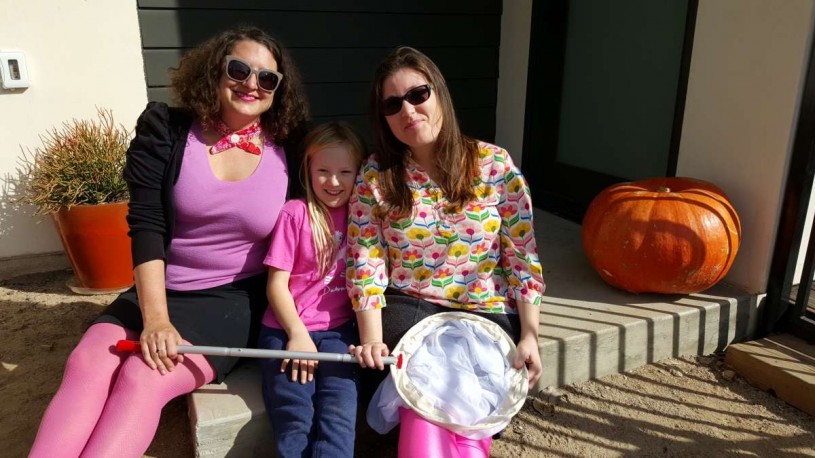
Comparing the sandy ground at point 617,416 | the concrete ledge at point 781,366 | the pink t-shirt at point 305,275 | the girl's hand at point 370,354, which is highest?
the pink t-shirt at point 305,275

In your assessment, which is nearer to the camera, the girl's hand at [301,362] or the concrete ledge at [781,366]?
the girl's hand at [301,362]

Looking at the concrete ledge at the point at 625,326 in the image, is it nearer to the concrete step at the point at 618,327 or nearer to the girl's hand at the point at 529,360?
the concrete step at the point at 618,327

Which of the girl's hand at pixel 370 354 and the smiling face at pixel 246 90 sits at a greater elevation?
the smiling face at pixel 246 90

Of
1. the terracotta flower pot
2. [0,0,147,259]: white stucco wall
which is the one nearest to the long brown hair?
the terracotta flower pot

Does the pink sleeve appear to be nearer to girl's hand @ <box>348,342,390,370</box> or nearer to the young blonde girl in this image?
the young blonde girl

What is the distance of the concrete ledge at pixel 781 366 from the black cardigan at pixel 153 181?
2.44 meters

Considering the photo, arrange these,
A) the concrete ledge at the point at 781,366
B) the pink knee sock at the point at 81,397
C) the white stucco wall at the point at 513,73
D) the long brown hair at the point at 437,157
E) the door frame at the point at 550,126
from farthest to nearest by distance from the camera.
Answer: the white stucco wall at the point at 513,73 → the door frame at the point at 550,126 → the concrete ledge at the point at 781,366 → the long brown hair at the point at 437,157 → the pink knee sock at the point at 81,397

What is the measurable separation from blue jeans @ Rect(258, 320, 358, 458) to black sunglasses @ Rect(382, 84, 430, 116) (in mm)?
803

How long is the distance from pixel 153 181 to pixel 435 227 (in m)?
0.98

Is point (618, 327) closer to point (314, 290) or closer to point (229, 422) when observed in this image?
point (314, 290)

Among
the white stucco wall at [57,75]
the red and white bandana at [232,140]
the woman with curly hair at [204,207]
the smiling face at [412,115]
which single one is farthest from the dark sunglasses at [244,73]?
the white stucco wall at [57,75]

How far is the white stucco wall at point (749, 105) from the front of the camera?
2.53m

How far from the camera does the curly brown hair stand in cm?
211

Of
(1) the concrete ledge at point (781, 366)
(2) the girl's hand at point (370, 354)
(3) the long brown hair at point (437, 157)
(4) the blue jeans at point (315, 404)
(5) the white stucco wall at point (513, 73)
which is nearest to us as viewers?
(4) the blue jeans at point (315, 404)
